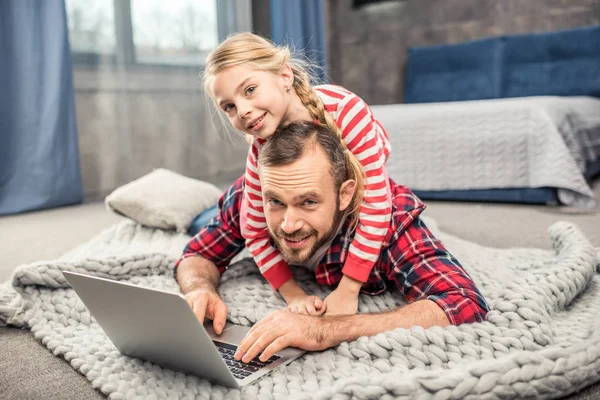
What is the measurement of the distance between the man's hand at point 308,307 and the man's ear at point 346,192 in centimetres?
20

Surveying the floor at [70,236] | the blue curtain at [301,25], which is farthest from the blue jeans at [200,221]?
the blue curtain at [301,25]

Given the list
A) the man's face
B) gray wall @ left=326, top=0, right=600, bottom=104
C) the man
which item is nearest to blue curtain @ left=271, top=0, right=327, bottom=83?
gray wall @ left=326, top=0, right=600, bottom=104

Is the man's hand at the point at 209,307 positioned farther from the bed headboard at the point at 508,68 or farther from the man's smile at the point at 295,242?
the bed headboard at the point at 508,68

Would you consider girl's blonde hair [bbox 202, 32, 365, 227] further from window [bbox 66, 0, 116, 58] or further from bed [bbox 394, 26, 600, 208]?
window [bbox 66, 0, 116, 58]

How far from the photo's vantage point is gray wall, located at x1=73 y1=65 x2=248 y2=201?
11.0 ft

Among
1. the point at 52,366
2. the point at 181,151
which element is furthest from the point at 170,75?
the point at 52,366

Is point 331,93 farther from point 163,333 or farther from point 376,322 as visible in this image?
point 163,333

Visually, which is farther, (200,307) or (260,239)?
(260,239)

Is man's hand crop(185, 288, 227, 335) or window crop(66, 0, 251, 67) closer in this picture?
man's hand crop(185, 288, 227, 335)

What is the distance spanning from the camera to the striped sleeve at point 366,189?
1.24m

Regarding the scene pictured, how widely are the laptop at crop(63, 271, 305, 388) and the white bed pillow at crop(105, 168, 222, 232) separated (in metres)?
1.06

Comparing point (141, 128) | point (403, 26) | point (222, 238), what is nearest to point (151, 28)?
point (141, 128)

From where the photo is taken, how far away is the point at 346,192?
1233 millimetres

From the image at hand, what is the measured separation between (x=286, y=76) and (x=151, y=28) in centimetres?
255
